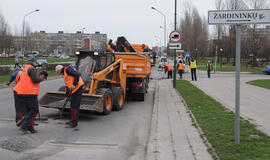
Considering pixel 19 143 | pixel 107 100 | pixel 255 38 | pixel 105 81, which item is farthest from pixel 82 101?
pixel 255 38

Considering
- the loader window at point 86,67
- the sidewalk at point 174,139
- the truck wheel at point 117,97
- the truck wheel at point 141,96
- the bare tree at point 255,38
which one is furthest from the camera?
the bare tree at point 255,38

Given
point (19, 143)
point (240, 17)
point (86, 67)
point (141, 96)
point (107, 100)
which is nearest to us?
point (240, 17)

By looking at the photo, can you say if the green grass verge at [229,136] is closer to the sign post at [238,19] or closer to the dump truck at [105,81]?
the sign post at [238,19]

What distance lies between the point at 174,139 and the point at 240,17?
2.84 meters

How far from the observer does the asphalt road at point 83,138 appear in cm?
Answer: 557

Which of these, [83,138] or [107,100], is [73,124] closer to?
[83,138]

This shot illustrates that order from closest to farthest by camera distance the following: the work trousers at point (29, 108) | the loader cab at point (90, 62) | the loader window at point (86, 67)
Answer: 1. the work trousers at point (29, 108)
2. the loader window at point (86, 67)
3. the loader cab at point (90, 62)

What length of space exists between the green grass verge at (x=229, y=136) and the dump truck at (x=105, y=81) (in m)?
2.78

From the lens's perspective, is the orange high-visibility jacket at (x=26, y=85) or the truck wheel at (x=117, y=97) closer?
the orange high-visibility jacket at (x=26, y=85)

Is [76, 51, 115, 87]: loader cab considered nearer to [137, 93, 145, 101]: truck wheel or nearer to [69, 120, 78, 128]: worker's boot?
[69, 120, 78, 128]: worker's boot

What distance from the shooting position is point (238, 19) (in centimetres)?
570

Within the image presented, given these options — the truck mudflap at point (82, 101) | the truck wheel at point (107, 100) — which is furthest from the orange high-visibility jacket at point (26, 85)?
the truck wheel at point (107, 100)

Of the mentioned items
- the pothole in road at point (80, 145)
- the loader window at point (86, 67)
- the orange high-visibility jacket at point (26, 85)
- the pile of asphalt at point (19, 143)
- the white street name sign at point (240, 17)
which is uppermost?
the white street name sign at point (240, 17)

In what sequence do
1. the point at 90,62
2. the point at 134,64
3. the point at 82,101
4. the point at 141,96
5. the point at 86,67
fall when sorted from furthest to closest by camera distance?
the point at 141,96 < the point at 134,64 < the point at 90,62 < the point at 86,67 < the point at 82,101
